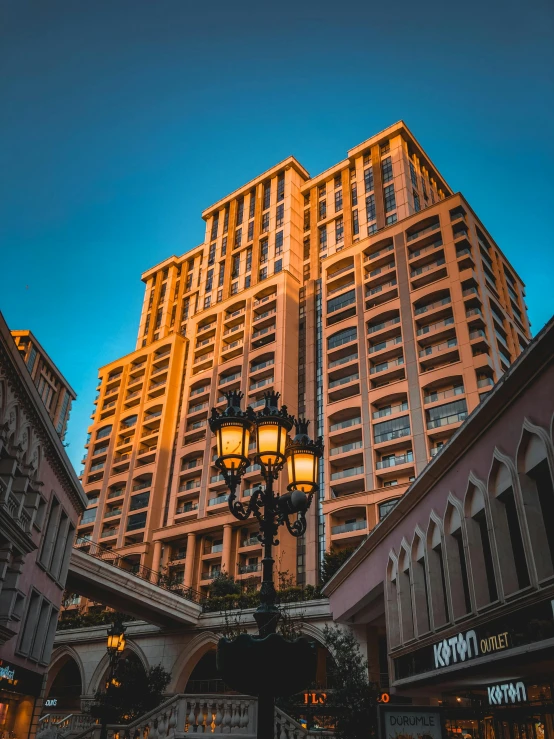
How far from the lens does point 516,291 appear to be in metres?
62.4

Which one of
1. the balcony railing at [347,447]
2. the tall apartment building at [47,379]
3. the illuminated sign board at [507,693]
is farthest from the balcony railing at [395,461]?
the tall apartment building at [47,379]

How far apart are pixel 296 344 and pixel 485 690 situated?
48518mm

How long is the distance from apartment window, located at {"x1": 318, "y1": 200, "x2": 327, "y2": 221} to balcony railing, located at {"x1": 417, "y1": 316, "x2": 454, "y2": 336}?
82.1 ft

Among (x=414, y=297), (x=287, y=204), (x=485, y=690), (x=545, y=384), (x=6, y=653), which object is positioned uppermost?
(x=287, y=204)

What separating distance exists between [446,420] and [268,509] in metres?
38.5

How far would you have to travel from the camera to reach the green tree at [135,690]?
28.2m

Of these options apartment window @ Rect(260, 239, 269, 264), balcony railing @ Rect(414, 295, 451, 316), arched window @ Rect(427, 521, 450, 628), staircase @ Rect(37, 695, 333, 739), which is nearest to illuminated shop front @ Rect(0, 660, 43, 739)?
staircase @ Rect(37, 695, 333, 739)

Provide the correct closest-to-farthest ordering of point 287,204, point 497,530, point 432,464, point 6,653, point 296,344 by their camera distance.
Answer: point 497,530 → point 432,464 → point 6,653 → point 296,344 → point 287,204

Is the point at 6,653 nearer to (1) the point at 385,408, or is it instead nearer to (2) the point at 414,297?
(1) the point at 385,408

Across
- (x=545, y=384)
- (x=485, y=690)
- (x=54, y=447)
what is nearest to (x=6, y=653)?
(x=54, y=447)

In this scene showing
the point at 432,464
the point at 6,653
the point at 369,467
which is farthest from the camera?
the point at 369,467

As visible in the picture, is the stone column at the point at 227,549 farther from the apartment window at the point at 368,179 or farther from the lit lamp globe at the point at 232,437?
the lit lamp globe at the point at 232,437

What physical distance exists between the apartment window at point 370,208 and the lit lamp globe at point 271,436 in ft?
189

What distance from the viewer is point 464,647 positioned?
12.0m
